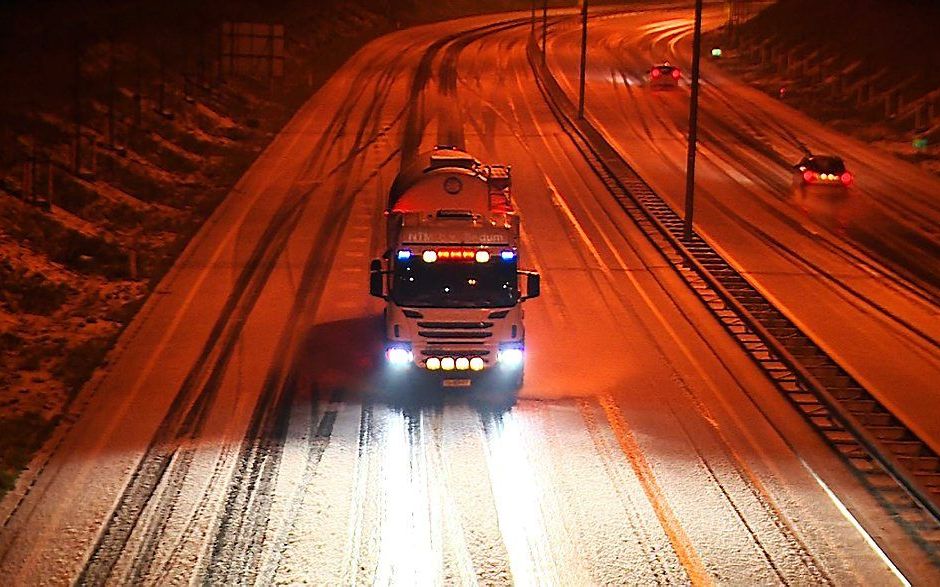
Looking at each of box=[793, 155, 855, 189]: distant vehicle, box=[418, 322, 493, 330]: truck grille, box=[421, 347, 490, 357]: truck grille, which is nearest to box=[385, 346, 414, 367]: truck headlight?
box=[421, 347, 490, 357]: truck grille

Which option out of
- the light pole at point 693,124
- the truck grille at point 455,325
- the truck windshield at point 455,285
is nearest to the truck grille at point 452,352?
the truck grille at point 455,325

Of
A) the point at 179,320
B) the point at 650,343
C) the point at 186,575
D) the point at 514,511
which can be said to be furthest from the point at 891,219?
→ the point at 186,575

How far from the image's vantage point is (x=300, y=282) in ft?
94.6

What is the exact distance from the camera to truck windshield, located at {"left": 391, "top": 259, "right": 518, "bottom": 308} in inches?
784

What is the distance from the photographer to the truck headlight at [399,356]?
792 inches

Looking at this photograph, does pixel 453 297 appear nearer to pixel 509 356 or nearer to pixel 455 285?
pixel 455 285

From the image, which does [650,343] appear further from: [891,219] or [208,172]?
[208,172]

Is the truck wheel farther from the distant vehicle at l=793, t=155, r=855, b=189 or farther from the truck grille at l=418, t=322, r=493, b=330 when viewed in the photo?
the distant vehicle at l=793, t=155, r=855, b=189

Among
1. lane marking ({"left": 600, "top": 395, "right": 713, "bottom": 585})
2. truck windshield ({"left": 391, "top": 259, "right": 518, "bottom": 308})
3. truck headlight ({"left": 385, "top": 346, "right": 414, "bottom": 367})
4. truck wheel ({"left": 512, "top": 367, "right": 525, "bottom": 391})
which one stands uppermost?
truck windshield ({"left": 391, "top": 259, "right": 518, "bottom": 308})

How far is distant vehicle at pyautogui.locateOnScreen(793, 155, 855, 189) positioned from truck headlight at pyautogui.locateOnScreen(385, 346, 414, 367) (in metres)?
27.2

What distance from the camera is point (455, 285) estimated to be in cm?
2005

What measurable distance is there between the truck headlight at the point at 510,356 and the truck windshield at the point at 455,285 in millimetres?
819

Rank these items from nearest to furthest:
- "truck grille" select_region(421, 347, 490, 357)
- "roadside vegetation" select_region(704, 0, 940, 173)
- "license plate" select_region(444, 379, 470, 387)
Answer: "truck grille" select_region(421, 347, 490, 357) → "license plate" select_region(444, 379, 470, 387) → "roadside vegetation" select_region(704, 0, 940, 173)

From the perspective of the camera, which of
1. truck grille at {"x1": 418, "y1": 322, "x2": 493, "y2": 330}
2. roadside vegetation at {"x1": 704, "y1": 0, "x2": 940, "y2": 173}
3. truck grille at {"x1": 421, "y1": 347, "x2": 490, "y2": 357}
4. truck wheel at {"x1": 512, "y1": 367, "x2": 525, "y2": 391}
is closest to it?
truck grille at {"x1": 418, "y1": 322, "x2": 493, "y2": 330}
